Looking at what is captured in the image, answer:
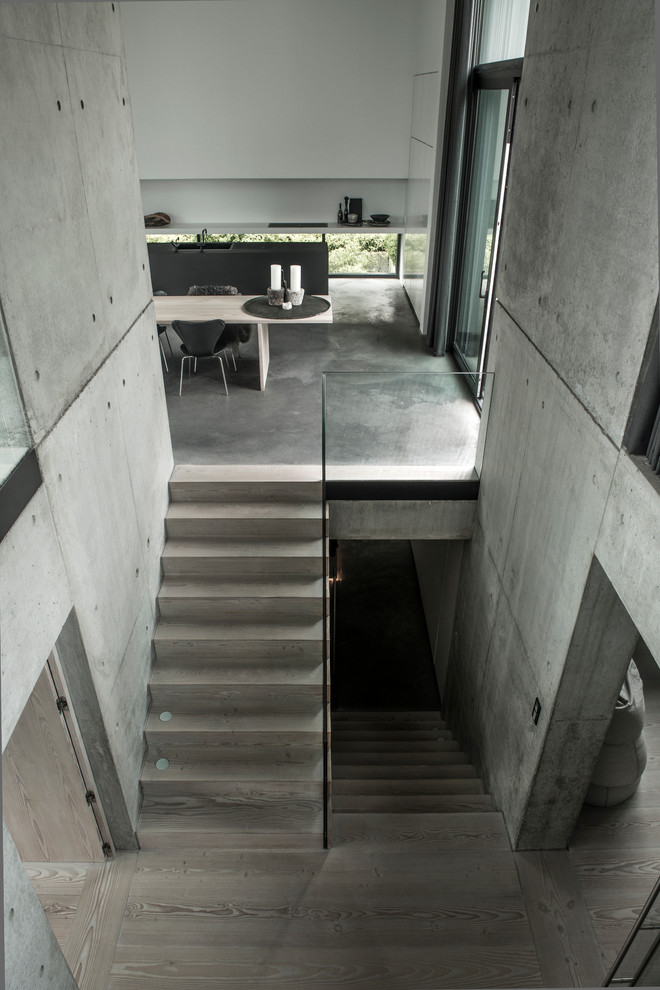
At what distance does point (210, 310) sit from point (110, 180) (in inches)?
115

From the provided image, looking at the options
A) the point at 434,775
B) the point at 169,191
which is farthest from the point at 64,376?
the point at 169,191

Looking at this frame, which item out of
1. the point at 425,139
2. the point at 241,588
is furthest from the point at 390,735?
the point at 425,139

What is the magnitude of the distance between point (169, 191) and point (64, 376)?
8.36 meters

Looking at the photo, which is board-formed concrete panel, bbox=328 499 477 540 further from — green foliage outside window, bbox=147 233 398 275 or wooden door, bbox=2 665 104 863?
green foliage outside window, bbox=147 233 398 275

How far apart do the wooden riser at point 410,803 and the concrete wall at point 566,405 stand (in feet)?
0.57

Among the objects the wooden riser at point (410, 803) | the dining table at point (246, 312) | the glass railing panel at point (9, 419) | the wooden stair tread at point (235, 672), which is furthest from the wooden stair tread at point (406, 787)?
the dining table at point (246, 312)

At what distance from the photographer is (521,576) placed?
4.26m

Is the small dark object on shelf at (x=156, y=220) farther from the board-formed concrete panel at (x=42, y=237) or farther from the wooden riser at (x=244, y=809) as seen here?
the wooden riser at (x=244, y=809)

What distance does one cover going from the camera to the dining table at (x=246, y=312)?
6521mm

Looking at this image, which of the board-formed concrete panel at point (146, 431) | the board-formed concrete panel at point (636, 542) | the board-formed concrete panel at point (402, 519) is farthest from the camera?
the board-formed concrete panel at point (402, 519)

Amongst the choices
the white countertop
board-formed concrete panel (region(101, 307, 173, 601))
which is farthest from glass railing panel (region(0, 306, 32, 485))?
the white countertop

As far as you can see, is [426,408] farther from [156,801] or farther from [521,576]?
[156,801]

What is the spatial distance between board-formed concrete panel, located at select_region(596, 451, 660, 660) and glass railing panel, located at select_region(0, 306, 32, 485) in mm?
2465

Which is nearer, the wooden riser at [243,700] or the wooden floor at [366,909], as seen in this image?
the wooden floor at [366,909]
